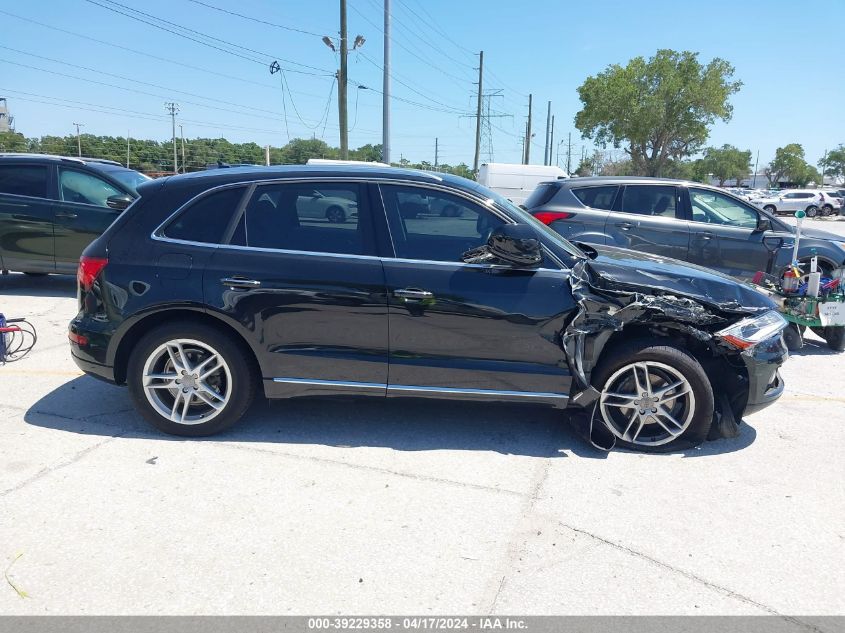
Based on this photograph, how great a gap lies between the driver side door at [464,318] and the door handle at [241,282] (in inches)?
33.0

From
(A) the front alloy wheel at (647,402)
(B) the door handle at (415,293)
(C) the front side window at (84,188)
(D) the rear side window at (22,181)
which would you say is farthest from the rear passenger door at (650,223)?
(D) the rear side window at (22,181)

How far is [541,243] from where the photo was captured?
161 inches

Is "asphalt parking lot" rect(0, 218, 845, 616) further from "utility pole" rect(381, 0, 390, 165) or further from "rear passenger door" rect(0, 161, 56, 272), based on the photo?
"utility pole" rect(381, 0, 390, 165)

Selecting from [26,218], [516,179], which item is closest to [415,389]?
[26,218]

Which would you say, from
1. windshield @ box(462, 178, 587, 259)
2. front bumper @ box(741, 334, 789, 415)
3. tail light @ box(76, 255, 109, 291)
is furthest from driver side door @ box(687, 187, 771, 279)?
tail light @ box(76, 255, 109, 291)

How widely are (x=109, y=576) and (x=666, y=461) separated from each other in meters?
3.26

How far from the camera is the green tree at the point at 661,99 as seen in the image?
50.8m

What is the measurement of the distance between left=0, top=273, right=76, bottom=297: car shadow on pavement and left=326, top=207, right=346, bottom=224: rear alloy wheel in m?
6.66

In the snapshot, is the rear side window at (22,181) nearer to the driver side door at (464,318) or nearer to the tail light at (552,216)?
the tail light at (552,216)

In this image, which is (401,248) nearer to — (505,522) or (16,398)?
(505,522)

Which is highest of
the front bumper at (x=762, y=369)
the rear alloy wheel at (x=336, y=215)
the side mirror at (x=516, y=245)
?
the rear alloy wheel at (x=336, y=215)

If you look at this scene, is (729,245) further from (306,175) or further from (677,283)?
(306,175)

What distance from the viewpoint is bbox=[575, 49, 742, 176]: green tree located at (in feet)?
167

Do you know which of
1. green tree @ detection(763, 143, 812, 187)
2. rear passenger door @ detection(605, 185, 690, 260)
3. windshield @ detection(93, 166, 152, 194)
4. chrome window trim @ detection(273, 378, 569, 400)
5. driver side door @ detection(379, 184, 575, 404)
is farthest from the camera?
green tree @ detection(763, 143, 812, 187)
